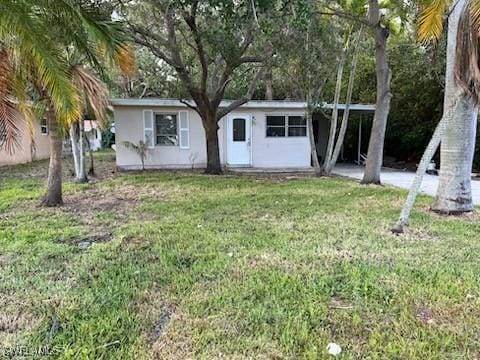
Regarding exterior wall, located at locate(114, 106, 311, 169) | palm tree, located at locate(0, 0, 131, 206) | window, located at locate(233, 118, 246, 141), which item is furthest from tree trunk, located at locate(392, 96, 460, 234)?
window, located at locate(233, 118, 246, 141)

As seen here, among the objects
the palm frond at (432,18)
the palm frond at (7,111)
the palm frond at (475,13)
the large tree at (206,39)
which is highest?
the large tree at (206,39)

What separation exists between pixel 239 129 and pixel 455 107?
10.3 m

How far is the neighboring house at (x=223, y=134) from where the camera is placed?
557 inches

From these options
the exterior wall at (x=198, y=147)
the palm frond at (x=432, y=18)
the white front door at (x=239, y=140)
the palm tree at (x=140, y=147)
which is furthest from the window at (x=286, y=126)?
the palm frond at (x=432, y=18)

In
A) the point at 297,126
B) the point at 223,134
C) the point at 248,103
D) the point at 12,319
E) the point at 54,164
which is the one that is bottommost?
the point at 12,319

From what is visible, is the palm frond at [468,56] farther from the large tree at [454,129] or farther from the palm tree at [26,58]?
the palm tree at [26,58]

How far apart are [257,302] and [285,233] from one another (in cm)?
207

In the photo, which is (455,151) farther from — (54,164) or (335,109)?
(54,164)

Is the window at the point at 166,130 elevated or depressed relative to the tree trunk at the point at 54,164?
elevated

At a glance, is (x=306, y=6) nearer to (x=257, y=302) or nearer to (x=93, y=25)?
(x=93, y=25)

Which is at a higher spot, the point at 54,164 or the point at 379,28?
the point at 379,28

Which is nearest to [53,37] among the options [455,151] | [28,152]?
[455,151]

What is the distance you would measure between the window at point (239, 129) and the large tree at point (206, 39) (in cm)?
172

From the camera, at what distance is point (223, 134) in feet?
49.4
